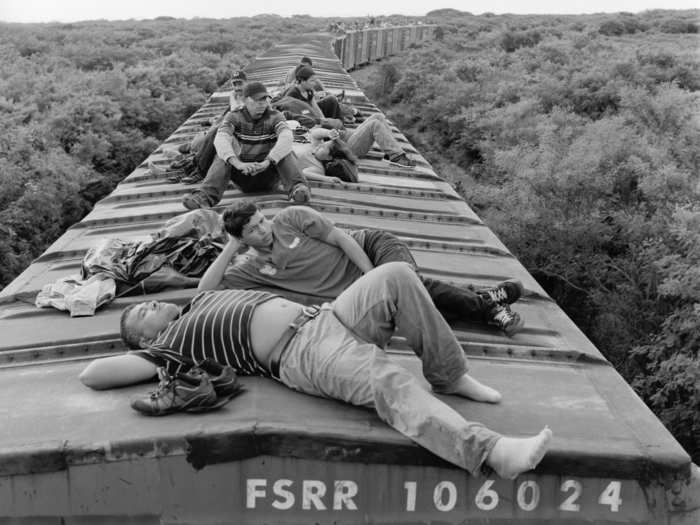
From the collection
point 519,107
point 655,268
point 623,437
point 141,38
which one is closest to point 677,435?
point 655,268

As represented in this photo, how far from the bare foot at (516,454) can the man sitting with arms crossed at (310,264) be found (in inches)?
62.0

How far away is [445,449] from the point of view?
305 cm

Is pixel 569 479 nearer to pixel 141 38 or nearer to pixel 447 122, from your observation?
pixel 447 122

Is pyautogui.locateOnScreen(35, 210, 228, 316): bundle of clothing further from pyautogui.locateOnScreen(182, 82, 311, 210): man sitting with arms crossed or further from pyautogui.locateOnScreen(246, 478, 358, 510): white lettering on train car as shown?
pyautogui.locateOnScreen(246, 478, 358, 510): white lettering on train car

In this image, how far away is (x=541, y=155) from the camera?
393 inches

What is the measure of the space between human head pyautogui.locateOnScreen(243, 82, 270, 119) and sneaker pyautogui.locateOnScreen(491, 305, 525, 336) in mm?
2998

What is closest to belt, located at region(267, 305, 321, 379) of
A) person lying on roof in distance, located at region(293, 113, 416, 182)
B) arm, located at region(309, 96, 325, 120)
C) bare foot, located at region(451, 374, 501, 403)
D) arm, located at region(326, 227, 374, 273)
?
bare foot, located at region(451, 374, 501, 403)

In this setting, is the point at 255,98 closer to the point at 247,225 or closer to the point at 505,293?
the point at 247,225

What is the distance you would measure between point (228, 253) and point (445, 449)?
2.04 m

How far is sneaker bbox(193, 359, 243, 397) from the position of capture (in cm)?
341

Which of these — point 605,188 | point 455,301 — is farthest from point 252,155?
point 605,188

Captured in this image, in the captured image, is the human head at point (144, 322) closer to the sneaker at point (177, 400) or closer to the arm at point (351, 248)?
the sneaker at point (177, 400)

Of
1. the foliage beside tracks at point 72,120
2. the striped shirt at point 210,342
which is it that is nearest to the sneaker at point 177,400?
the striped shirt at point 210,342

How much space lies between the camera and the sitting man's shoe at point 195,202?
6.25 meters
